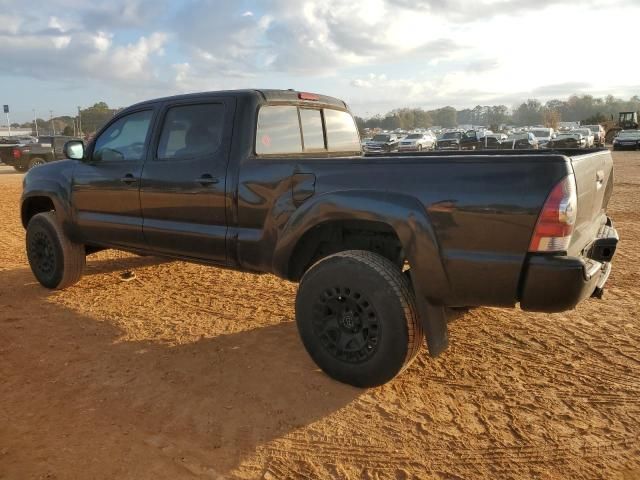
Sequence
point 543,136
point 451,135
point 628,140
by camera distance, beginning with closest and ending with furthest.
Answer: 1. point 628,140
2. point 543,136
3. point 451,135

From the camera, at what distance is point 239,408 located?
312 centimetres

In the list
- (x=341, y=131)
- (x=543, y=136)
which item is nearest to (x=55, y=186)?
(x=341, y=131)

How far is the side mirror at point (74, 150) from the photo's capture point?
4891 mm

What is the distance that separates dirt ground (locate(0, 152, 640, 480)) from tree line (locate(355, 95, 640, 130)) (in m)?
118

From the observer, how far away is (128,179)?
14.9ft

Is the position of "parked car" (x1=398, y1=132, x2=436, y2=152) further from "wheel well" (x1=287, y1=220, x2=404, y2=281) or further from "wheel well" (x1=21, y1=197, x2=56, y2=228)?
"wheel well" (x1=287, y1=220, x2=404, y2=281)

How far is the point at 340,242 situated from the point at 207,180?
1.14 metres

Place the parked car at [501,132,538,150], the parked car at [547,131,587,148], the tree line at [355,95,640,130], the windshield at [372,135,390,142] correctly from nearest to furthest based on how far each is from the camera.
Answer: the parked car at [501,132,538,150] → the parked car at [547,131,587,148] → the windshield at [372,135,390,142] → the tree line at [355,95,640,130]

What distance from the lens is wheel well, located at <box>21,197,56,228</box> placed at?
5641 millimetres

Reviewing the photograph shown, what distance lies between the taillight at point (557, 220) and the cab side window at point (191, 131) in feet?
7.90

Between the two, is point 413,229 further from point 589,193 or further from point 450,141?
point 450,141

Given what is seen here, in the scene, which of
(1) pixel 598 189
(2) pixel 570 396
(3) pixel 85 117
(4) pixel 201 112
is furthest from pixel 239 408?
(3) pixel 85 117

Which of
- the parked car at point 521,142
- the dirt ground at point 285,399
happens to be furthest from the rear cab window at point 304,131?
the parked car at point 521,142

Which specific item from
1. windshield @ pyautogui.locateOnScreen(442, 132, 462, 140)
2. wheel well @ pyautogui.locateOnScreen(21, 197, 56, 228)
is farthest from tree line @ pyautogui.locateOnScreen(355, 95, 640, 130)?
wheel well @ pyautogui.locateOnScreen(21, 197, 56, 228)
